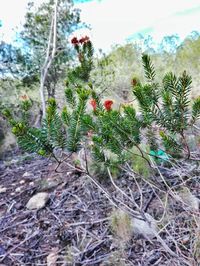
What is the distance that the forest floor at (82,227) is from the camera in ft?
6.37

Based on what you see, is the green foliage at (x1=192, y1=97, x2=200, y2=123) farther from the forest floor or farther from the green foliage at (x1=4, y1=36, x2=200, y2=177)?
the forest floor

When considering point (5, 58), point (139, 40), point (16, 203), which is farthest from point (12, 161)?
point (139, 40)

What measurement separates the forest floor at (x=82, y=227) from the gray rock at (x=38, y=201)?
0.04 metres

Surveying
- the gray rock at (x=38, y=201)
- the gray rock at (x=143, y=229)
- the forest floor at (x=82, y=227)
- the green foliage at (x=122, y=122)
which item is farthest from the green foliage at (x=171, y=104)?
the gray rock at (x=38, y=201)

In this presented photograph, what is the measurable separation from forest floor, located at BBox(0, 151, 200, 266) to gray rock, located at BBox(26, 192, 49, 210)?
4 cm

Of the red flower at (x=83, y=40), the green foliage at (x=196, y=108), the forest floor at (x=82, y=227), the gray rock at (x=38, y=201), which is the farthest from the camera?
the gray rock at (x=38, y=201)

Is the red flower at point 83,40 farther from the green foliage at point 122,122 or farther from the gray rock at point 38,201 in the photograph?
the gray rock at point 38,201

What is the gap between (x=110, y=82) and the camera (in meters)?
6.78

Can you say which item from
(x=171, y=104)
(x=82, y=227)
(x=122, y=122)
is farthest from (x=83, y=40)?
(x=82, y=227)

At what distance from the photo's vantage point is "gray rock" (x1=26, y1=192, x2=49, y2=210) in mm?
2692

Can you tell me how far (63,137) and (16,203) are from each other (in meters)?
1.70

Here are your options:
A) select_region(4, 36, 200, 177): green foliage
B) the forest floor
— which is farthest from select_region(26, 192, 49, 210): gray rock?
select_region(4, 36, 200, 177): green foliage

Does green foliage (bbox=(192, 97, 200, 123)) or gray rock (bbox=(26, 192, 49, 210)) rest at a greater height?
green foliage (bbox=(192, 97, 200, 123))

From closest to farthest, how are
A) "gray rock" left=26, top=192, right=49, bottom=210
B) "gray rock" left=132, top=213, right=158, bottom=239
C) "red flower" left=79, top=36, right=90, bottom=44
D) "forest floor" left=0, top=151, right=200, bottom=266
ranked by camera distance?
1. "forest floor" left=0, top=151, right=200, bottom=266
2. "gray rock" left=132, top=213, right=158, bottom=239
3. "red flower" left=79, top=36, right=90, bottom=44
4. "gray rock" left=26, top=192, right=49, bottom=210
